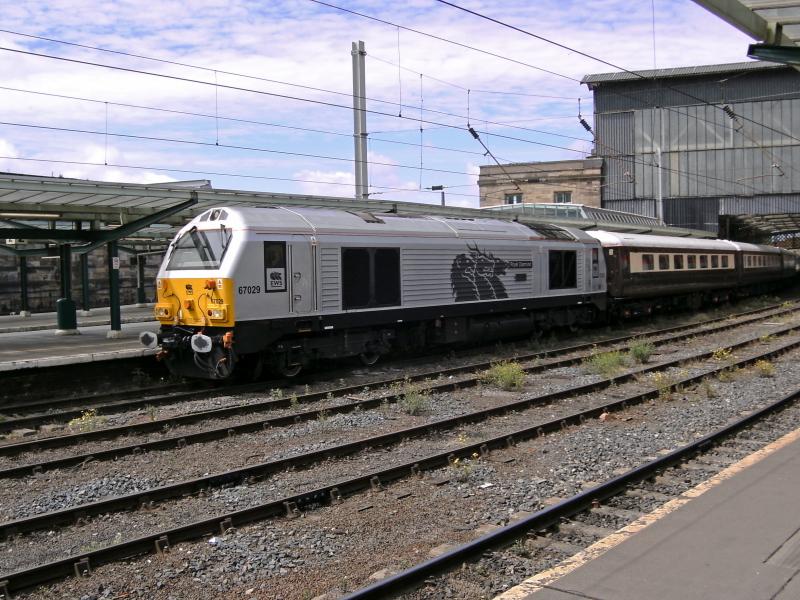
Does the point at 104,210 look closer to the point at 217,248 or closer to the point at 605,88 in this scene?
the point at 217,248

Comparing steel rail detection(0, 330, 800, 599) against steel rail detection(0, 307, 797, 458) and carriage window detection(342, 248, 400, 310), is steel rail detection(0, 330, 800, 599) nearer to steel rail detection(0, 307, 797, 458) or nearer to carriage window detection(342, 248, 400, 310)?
steel rail detection(0, 307, 797, 458)

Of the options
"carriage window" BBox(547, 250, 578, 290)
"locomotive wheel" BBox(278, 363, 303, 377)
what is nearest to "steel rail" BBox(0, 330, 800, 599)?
"locomotive wheel" BBox(278, 363, 303, 377)

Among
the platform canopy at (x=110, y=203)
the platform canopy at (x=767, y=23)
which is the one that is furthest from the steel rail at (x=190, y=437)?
the platform canopy at (x=110, y=203)

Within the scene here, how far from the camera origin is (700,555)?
16.1 feet

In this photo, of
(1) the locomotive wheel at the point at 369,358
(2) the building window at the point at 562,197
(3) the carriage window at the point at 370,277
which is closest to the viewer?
(3) the carriage window at the point at 370,277

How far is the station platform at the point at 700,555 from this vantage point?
4383 millimetres

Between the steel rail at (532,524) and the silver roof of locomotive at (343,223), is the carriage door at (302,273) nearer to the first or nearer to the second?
the silver roof of locomotive at (343,223)

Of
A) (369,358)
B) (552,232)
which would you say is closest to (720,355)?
(552,232)

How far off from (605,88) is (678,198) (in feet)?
29.6

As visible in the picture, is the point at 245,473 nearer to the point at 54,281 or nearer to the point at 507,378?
the point at 507,378

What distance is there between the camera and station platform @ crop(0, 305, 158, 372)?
45.0ft

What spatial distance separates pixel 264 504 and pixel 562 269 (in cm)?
1449

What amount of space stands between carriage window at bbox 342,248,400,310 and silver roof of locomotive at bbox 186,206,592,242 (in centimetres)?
41

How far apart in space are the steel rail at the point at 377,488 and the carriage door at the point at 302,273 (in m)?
5.13
